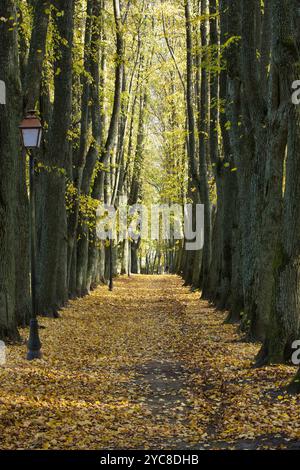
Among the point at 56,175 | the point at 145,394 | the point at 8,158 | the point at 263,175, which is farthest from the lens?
the point at 56,175

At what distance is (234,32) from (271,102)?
4.23 m

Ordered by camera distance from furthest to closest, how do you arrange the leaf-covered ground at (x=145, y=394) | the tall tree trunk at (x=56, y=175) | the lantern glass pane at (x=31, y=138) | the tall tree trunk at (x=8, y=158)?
the tall tree trunk at (x=56, y=175) → the tall tree trunk at (x=8, y=158) → the lantern glass pane at (x=31, y=138) → the leaf-covered ground at (x=145, y=394)

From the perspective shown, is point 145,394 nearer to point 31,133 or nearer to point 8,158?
point 31,133

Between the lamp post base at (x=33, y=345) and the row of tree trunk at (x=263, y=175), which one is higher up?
the row of tree trunk at (x=263, y=175)

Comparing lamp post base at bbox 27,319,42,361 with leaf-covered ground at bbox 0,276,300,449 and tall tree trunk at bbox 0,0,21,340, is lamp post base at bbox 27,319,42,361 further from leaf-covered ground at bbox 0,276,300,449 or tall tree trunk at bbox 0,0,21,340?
tall tree trunk at bbox 0,0,21,340

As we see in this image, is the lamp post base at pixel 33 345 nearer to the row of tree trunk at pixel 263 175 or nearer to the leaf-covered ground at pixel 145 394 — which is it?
the leaf-covered ground at pixel 145 394

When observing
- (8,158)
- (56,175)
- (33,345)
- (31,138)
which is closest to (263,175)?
(31,138)

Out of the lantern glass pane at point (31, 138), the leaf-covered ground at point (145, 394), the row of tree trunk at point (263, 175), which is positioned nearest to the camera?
the leaf-covered ground at point (145, 394)

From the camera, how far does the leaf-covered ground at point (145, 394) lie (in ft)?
24.9

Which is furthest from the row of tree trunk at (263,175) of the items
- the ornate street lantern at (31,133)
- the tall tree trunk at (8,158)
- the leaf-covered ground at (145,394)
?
the tall tree trunk at (8,158)

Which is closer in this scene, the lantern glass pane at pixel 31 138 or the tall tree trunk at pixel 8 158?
the lantern glass pane at pixel 31 138

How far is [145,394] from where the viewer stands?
10234 millimetres

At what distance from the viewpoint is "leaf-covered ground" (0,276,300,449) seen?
24.9 feet
